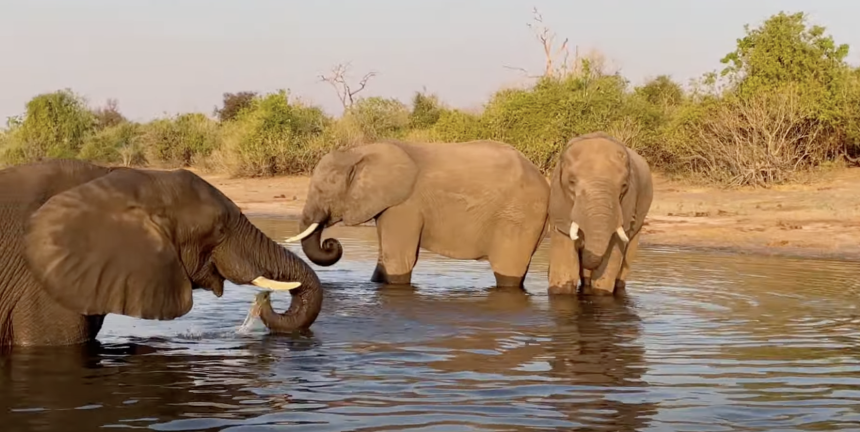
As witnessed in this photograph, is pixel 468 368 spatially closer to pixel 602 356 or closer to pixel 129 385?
pixel 602 356

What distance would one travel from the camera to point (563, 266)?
1017cm

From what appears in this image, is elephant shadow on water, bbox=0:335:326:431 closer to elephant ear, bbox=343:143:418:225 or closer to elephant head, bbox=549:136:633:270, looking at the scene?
elephant head, bbox=549:136:633:270

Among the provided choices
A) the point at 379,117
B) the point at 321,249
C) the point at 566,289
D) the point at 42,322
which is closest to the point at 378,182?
the point at 321,249

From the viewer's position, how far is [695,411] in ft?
18.2

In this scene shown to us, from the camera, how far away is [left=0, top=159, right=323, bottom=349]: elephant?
229 inches

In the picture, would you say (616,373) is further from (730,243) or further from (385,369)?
(730,243)

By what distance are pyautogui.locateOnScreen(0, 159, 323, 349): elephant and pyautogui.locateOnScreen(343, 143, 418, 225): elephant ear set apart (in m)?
4.29

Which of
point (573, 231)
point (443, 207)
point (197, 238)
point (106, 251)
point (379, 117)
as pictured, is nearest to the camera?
point (106, 251)

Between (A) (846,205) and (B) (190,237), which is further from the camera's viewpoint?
(A) (846,205)

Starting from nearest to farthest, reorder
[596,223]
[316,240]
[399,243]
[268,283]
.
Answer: [268,283], [596,223], [399,243], [316,240]

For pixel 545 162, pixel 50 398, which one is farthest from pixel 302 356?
pixel 545 162

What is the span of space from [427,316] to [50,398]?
3705 mm

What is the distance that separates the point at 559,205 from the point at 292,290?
383cm

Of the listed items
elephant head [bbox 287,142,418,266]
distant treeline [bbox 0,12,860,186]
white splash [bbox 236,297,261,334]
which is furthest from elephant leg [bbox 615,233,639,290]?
distant treeline [bbox 0,12,860,186]
